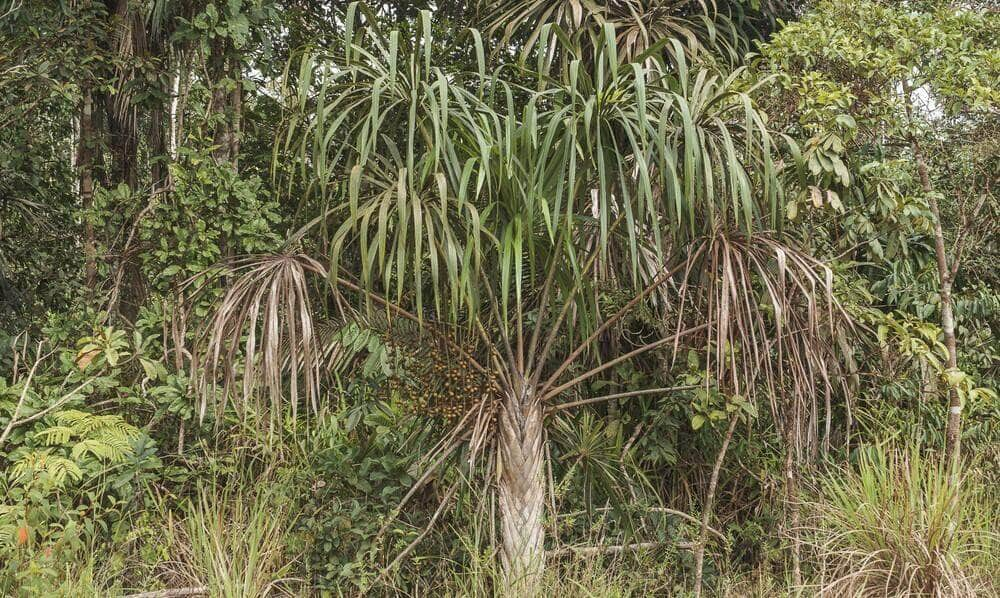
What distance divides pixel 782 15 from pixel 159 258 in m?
3.68

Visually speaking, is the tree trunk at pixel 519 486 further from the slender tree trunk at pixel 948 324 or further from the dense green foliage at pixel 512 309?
the slender tree trunk at pixel 948 324

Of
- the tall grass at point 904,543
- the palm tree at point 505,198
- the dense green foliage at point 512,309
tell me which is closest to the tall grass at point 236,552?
the dense green foliage at point 512,309

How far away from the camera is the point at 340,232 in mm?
2225

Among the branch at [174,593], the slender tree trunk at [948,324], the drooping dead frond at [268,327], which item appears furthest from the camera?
the slender tree trunk at [948,324]

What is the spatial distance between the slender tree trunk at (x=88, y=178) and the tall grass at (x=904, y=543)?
363cm

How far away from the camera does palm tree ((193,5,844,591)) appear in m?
2.23

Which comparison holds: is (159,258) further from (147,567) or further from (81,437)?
(147,567)

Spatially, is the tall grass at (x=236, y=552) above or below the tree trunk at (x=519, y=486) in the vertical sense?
below

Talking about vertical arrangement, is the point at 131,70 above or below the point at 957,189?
A: above

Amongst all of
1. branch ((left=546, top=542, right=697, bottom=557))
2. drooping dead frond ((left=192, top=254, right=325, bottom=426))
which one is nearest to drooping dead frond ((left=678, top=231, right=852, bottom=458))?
branch ((left=546, top=542, right=697, bottom=557))

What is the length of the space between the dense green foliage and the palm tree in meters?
0.02

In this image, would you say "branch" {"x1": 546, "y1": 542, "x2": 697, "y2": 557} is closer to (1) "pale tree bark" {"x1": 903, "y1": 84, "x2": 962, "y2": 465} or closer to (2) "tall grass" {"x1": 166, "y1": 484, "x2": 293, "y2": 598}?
(2) "tall grass" {"x1": 166, "y1": 484, "x2": 293, "y2": 598}

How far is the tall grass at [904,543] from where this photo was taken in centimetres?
265

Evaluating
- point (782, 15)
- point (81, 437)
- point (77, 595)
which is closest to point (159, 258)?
point (81, 437)
